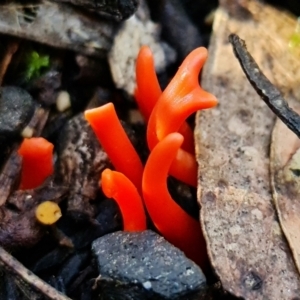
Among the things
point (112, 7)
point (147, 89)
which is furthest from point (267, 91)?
point (112, 7)

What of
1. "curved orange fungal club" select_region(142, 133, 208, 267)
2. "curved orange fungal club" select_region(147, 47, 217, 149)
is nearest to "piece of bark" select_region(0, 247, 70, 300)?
"curved orange fungal club" select_region(142, 133, 208, 267)

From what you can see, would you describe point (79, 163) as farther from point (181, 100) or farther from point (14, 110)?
point (181, 100)

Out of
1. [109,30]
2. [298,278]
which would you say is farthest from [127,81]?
[298,278]

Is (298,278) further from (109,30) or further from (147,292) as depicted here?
(109,30)

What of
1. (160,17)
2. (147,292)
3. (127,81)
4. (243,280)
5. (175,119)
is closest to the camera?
(147,292)

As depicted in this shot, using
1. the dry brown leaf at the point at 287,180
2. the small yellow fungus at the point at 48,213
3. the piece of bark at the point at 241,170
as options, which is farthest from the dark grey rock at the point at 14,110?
the dry brown leaf at the point at 287,180

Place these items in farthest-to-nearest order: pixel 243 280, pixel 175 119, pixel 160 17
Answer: pixel 160 17
pixel 175 119
pixel 243 280

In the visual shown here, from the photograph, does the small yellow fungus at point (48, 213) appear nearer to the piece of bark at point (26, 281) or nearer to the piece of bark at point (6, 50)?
the piece of bark at point (26, 281)
